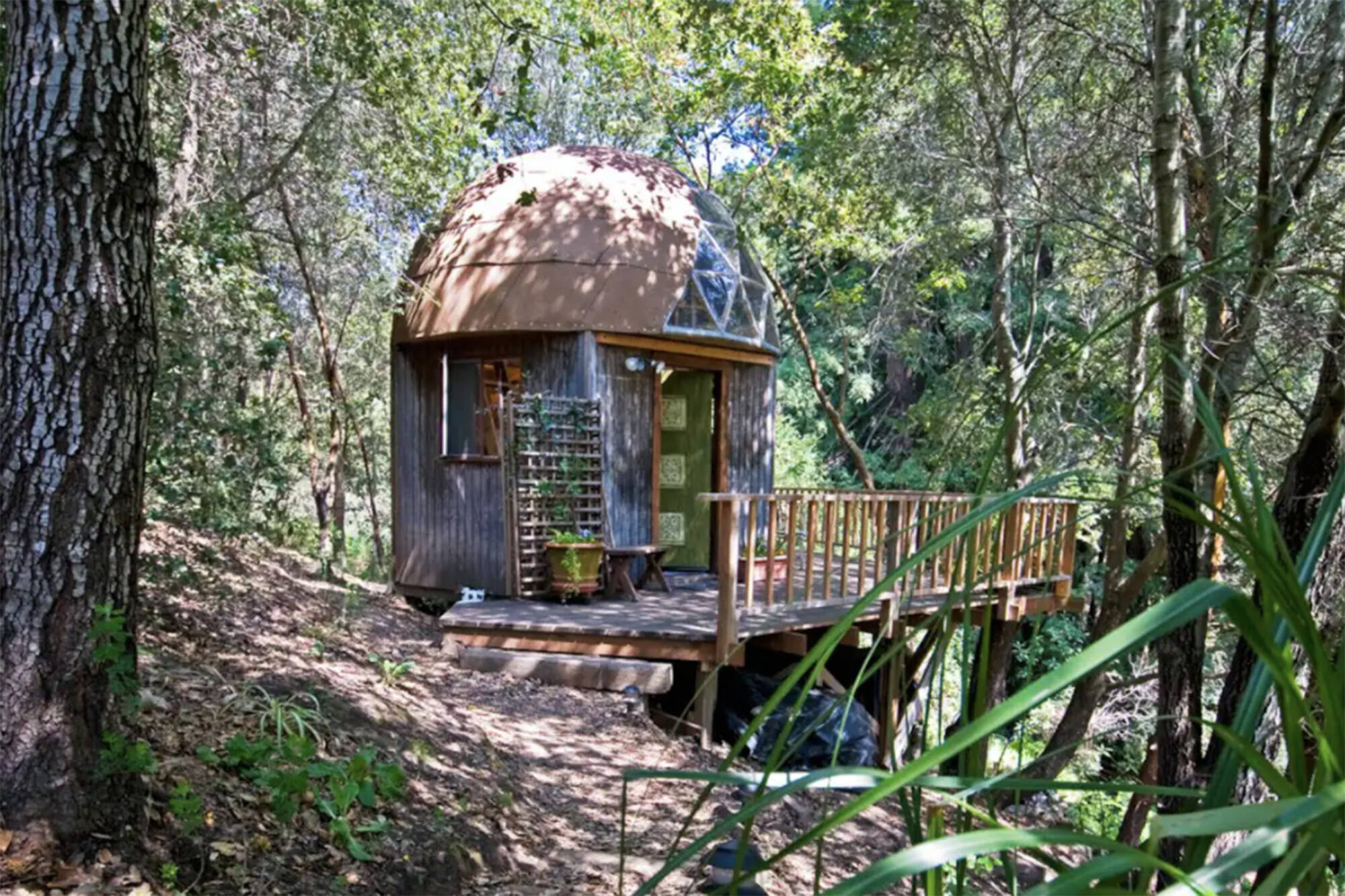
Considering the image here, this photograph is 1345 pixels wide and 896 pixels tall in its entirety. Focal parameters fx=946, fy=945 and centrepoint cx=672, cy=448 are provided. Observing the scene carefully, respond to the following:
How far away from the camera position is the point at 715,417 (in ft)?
33.3

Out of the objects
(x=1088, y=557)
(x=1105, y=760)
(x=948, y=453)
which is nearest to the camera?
(x=948, y=453)

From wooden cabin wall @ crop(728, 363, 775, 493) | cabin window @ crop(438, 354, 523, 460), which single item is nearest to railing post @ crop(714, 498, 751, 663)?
cabin window @ crop(438, 354, 523, 460)

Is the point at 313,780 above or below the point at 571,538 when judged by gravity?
below

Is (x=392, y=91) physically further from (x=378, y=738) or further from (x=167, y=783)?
(x=167, y=783)

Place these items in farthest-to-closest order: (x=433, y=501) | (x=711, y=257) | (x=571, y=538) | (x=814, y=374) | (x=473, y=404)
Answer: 1. (x=814, y=374)
2. (x=711, y=257)
3. (x=433, y=501)
4. (x=473, y=404)
5. (x=571, y=538)

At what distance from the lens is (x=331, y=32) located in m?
7.83

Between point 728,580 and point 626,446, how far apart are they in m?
3.12

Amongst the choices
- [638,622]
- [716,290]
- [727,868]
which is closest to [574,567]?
[638,622]

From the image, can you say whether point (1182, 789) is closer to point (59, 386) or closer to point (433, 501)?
point (59, 386)

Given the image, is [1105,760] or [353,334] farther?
[353,334]

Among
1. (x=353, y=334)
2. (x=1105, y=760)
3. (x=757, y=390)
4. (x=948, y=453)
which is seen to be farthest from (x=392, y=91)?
(x=1105, y=760)

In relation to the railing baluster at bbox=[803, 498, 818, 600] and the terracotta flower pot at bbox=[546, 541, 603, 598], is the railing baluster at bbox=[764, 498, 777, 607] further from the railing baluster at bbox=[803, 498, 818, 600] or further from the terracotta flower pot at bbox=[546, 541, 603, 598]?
the terracotta flower pot at bbox=[546, 541, 603, 598]

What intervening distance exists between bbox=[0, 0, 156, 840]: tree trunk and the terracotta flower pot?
18.1ft

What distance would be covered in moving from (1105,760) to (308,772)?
38.5 feet
